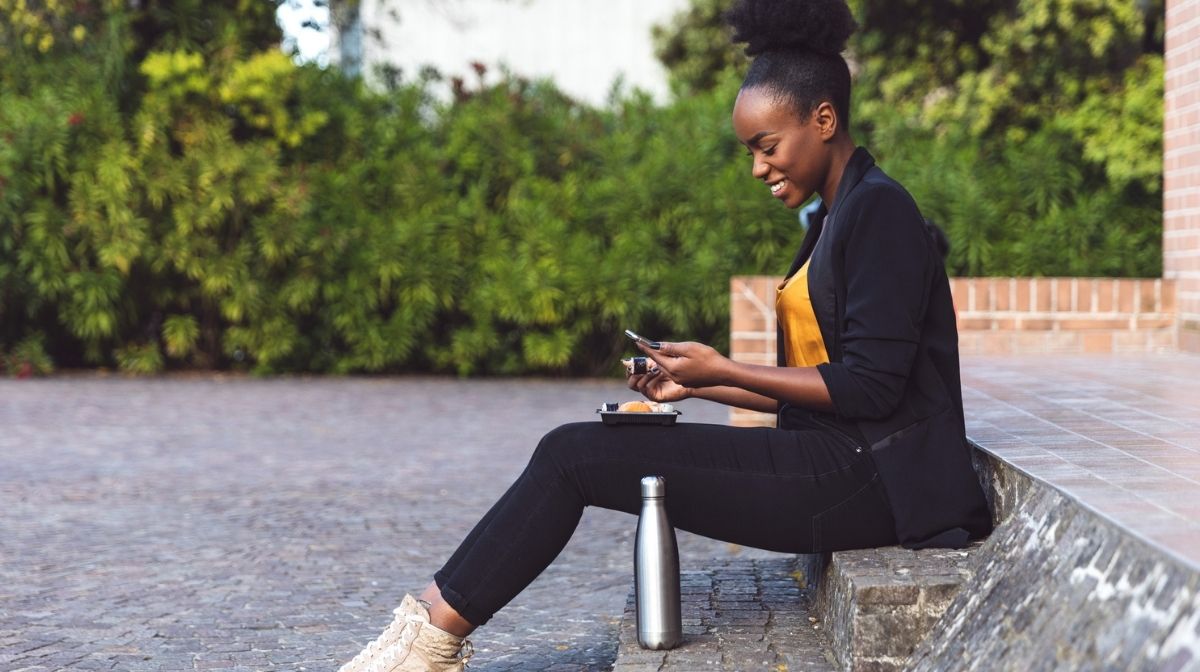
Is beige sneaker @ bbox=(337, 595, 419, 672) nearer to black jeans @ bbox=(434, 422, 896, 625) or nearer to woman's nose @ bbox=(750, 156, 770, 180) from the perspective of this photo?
black jeans @ bbox=(434, 422, 896, 625)

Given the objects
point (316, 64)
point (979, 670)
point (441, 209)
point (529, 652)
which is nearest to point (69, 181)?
point (316, 64)

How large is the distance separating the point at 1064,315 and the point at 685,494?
5185mm

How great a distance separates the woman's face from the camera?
3332 millimetres

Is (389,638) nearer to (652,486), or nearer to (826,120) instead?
(652,486)

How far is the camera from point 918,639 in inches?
117

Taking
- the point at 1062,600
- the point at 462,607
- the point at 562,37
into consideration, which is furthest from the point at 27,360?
the point at 562,37

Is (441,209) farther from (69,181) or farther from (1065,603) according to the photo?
(1065,603)

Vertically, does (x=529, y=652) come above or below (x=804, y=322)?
below

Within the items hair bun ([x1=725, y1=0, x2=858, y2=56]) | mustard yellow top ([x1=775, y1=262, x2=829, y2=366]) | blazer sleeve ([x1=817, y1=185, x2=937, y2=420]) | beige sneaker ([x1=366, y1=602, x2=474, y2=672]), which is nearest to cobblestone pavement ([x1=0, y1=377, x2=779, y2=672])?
beige sneaker ([x1=366, y1=602, x2=474, y2=672])

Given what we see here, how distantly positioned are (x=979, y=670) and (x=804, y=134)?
1345mm

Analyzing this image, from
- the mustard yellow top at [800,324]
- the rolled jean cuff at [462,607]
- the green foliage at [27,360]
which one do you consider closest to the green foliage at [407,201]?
the green foliage at [27,360]

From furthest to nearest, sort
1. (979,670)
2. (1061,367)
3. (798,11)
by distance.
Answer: (1061,367)
(798,11)
(979,670)

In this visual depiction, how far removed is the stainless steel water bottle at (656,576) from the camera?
3275 millimetres

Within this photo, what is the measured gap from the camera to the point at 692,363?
3.17m
